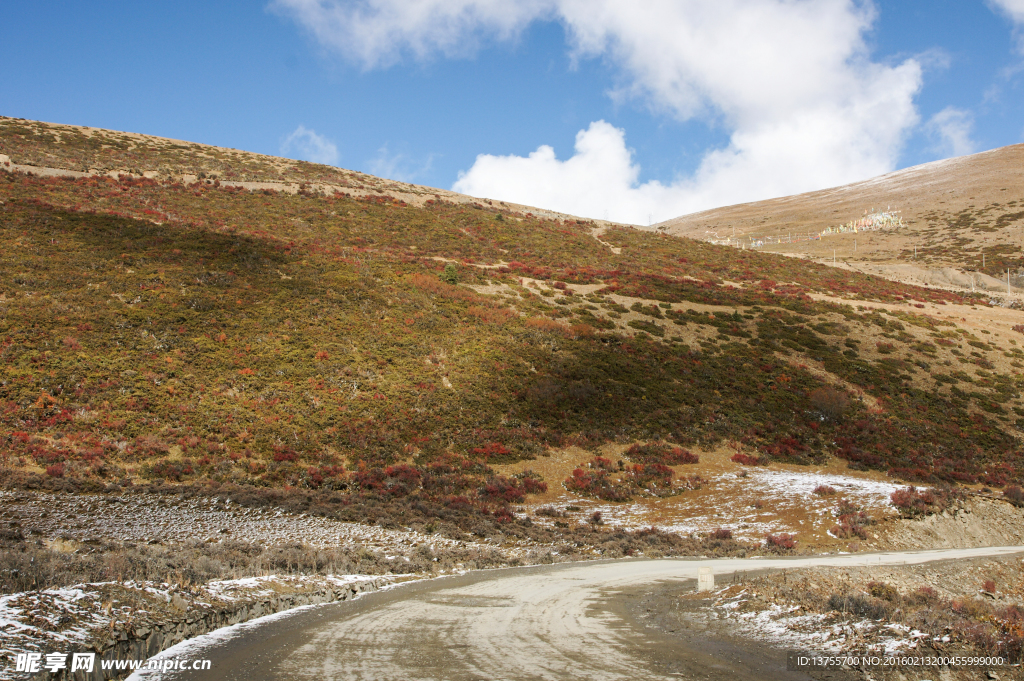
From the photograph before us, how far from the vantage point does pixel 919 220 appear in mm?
122188

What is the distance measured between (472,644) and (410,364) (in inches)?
1028

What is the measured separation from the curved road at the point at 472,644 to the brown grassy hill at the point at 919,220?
8717 cm

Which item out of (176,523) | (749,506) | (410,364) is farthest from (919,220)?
(176,523)

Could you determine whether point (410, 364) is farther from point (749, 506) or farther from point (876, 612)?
point (876, 612)

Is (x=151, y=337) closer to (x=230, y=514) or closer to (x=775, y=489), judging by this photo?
(x=230, y=514)

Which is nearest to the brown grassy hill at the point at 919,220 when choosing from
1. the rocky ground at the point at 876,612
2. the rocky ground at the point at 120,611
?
the rocky ground at the point at 876,612

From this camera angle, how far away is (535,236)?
7481 cm

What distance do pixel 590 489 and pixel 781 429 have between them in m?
14.6

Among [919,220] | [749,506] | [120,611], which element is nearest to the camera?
[120,611]

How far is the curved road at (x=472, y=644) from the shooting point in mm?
8031

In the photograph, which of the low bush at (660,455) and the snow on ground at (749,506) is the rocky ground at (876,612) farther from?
the low bush at (660,455)

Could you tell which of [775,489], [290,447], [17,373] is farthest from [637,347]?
[17,373]

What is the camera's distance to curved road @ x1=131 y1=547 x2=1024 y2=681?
8031mm

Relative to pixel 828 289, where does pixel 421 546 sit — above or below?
below
